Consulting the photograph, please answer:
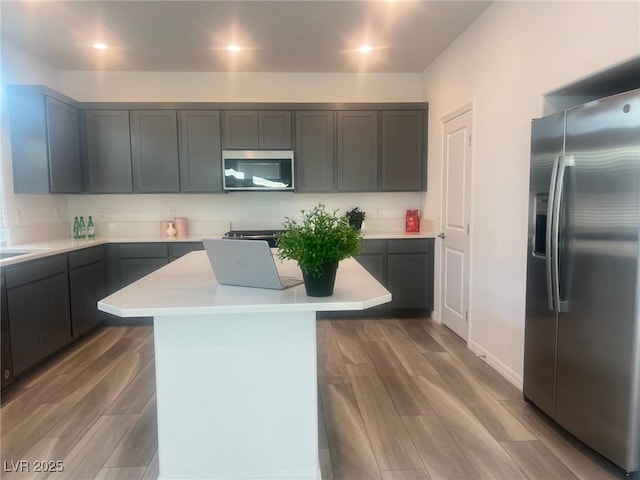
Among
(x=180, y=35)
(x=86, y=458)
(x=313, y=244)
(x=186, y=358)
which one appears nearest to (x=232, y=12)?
(x=180, y=35)

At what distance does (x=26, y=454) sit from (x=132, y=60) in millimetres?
3551

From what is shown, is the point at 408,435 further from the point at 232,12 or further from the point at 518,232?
the point at 232,12

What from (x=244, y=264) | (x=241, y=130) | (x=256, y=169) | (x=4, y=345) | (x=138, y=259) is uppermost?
(x=241, y=130)

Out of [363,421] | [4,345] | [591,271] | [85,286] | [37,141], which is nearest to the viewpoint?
[591,271]

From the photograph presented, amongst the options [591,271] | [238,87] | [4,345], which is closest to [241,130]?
[238,87]

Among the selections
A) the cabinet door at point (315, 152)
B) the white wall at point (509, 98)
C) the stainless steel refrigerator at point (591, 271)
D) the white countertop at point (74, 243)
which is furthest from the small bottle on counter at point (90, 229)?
the stainless steel refrigerator at point (591, 271)

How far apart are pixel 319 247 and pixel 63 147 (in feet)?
11.5

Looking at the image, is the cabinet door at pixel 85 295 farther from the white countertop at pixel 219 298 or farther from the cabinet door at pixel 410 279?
the cabinet door at pixel 410 279

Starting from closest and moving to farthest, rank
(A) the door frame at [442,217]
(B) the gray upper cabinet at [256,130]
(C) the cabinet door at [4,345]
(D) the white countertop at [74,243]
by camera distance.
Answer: (C) the cabinet door at [4,345] < (D) the white countertop at [74,243] < (A) the door frame at [442,217] < (B) the gray upper cabinet at [256,130]

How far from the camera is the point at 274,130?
4.25 metres

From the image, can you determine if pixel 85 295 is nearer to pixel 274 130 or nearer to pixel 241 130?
pixel 241 130

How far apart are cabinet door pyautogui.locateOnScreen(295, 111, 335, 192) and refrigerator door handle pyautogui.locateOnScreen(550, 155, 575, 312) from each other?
8.70ft

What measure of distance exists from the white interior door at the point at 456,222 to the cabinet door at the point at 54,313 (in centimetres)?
340

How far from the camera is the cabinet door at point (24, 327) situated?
2.65 meters
